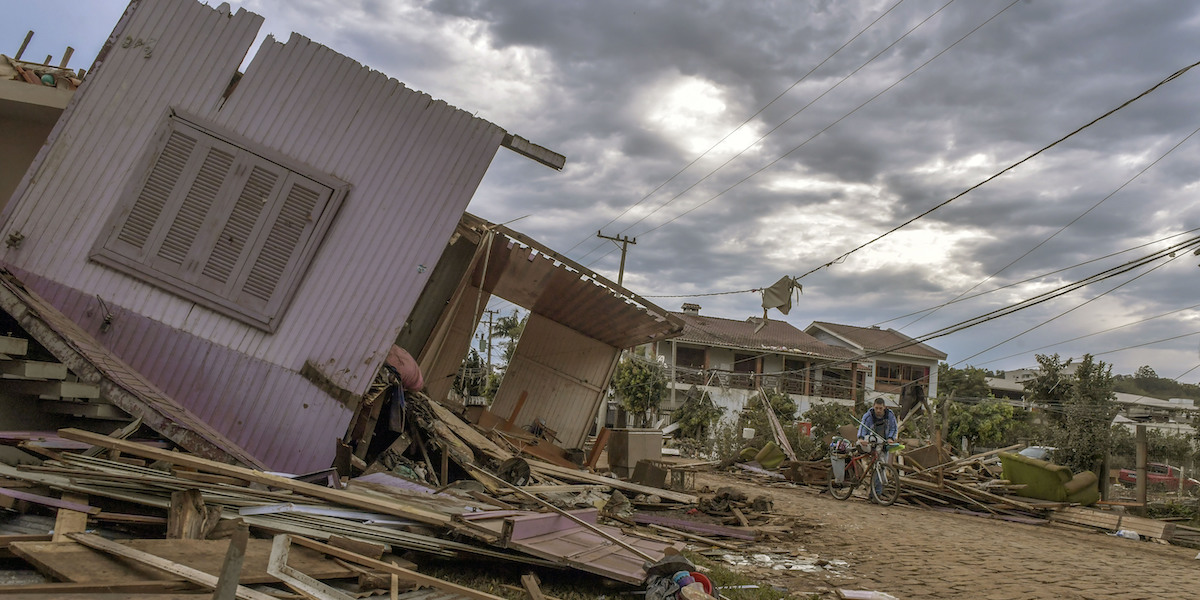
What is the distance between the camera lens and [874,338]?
2060 inches

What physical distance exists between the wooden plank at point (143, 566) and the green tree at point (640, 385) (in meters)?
32.1

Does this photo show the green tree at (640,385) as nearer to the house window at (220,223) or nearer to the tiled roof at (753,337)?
the tiled roof at (753,337)

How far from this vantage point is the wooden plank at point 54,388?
7.01 metres

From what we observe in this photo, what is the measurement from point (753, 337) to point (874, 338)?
440 inches

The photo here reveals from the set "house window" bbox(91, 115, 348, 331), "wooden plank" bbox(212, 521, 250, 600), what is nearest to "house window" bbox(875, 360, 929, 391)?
"house window" bbox(91, 115, 348, 331)

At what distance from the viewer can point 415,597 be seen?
474cm

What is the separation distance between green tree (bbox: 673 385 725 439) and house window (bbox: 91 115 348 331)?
2487 cm

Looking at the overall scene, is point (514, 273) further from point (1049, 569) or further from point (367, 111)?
point (1049, 569)

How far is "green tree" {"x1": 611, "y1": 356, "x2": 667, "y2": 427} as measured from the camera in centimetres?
3684

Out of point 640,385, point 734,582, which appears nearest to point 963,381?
point 640,385

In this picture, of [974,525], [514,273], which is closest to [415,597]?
[514,273]

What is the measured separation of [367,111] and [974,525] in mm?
11535

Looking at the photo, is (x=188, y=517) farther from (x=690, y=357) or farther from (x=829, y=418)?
(x=690, y=357)

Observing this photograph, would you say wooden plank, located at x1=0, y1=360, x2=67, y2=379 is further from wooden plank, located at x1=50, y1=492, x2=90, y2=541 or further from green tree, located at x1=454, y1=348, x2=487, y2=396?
green tree, located at x1=454, y1=348, x2=487, y2=396
